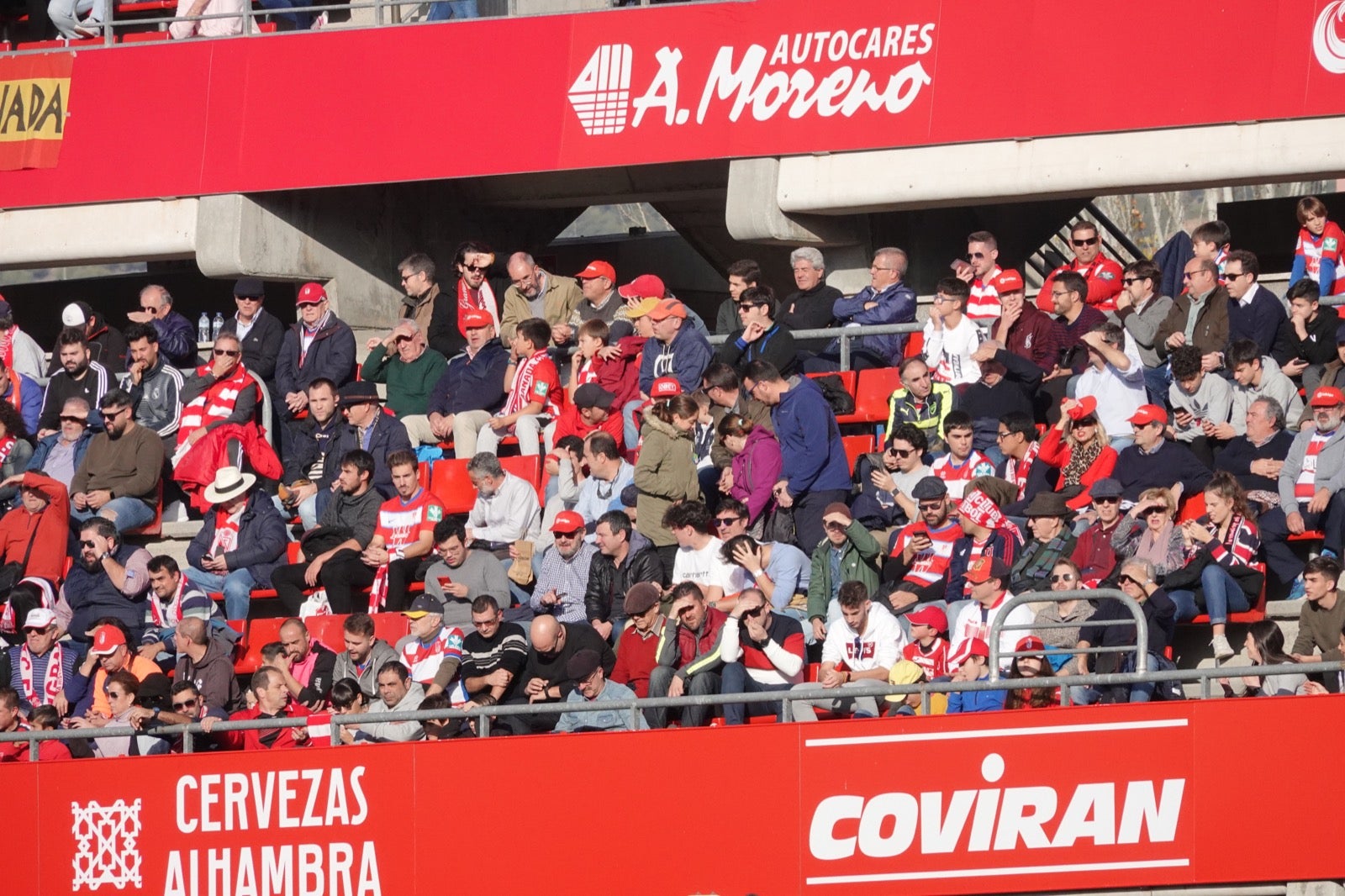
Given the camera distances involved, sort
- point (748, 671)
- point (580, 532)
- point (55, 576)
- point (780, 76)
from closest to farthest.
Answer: point (748, 671) → point (580, 532) → point (55, 576) → point (780, 76)

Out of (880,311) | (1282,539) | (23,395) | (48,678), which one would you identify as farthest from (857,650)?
(23,395)

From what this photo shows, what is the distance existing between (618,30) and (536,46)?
694 millimetres

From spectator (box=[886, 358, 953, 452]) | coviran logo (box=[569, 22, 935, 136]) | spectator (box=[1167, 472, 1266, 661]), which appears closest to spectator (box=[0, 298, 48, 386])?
coviran logo (box=[569, 22, 935, 136])

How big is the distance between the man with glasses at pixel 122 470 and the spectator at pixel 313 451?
3.26 ft

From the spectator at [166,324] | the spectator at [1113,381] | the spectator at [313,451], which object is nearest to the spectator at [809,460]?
the spectator at [1113,381]

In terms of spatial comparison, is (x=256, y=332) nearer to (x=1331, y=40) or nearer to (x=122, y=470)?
(x=122, y=470)

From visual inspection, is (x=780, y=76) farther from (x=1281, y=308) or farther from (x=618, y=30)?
(x=1281, y=308)

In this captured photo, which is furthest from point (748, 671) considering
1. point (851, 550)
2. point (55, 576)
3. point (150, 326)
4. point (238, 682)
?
point (150, 326)

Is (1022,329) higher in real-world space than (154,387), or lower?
higher

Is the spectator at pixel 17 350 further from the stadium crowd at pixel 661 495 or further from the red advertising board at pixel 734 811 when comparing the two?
the red advertising board at pixel 734 811

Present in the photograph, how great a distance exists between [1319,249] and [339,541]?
6887 millimetres

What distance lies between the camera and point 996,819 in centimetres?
1179

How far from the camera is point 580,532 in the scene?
46.2 feet

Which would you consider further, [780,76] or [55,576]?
[780,76]
